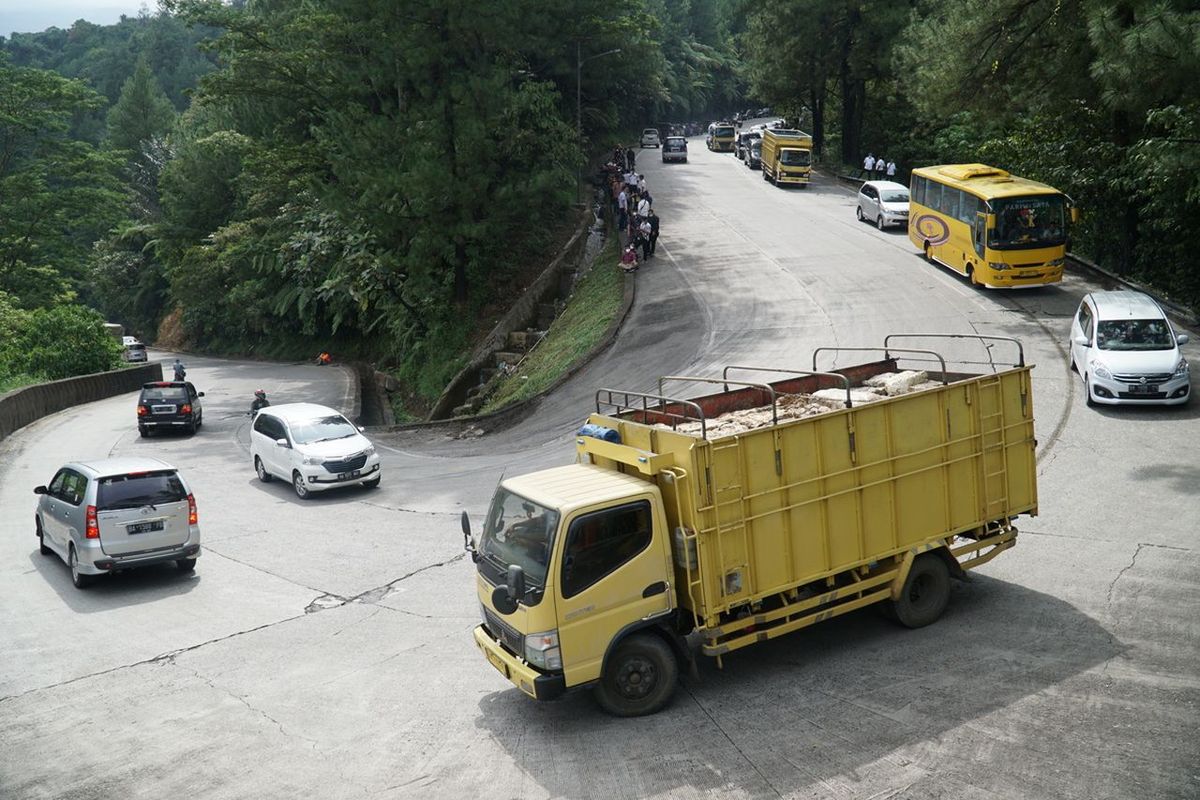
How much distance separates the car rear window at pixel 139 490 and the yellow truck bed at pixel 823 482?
7976mm

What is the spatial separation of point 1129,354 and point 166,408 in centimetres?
2607

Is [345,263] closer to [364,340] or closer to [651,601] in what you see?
[364,340]

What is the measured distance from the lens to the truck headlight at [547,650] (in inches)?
355

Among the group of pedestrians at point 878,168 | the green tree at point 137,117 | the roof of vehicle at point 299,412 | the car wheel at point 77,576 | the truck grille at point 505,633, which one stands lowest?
the car wheel at point 77,576

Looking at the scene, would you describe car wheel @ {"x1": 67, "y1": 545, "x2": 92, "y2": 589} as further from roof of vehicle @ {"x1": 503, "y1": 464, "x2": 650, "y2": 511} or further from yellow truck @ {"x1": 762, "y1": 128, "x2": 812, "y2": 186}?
yellow truck @ {"x1": 762, "y1": 128, "x2": 812, "y2": 186}

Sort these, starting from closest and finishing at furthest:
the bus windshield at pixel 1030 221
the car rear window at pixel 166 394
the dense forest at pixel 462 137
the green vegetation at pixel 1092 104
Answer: the green vegetation at pixel 1092 104
the bus windshield at pixel 1030 221
the dense forest at pixel 462 137
the car rear window at pixel 166 394

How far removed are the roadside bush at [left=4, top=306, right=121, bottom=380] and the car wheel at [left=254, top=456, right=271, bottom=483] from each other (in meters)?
21.5

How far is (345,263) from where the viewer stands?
143 ft

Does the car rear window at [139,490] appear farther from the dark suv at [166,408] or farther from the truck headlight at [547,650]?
the dark suv at [166,408]

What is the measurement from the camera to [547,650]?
9039 millimetres

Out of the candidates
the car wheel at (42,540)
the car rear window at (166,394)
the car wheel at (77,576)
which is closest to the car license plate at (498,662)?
the car wheel at (77,576)

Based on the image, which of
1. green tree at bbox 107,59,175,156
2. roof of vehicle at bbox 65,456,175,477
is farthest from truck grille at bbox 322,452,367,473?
green tree at bbox 107,59,175,156

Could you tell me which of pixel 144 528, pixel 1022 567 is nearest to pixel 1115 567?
pixel 1022 567

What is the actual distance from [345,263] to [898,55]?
26.7 meters
